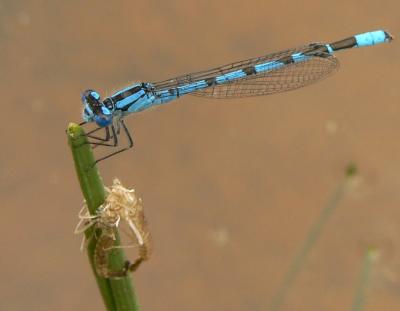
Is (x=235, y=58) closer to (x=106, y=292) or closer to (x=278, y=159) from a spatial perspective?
(x=278, y=159)

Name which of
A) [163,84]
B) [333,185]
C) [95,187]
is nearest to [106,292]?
[95,187]

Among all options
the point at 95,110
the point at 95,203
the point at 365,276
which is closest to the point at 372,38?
the point at 365,276

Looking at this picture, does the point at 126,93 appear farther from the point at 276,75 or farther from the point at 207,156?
the point at 207,156

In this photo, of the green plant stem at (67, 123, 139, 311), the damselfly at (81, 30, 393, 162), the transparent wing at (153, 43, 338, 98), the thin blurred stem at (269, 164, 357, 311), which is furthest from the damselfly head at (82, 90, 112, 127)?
the thin blurred stem at (269, 164, 357, 311)

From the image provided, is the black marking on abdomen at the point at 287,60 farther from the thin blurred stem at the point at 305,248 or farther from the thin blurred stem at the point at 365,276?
the thin blurred stem at the point at 305,248

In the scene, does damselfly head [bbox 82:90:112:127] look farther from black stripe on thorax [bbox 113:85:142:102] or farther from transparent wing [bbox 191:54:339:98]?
transparent wing [bbox 191:54:339:98]

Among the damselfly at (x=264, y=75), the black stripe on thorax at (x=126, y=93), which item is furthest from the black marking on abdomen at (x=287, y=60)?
the black stripe on thorax at (x=126, y=93)
